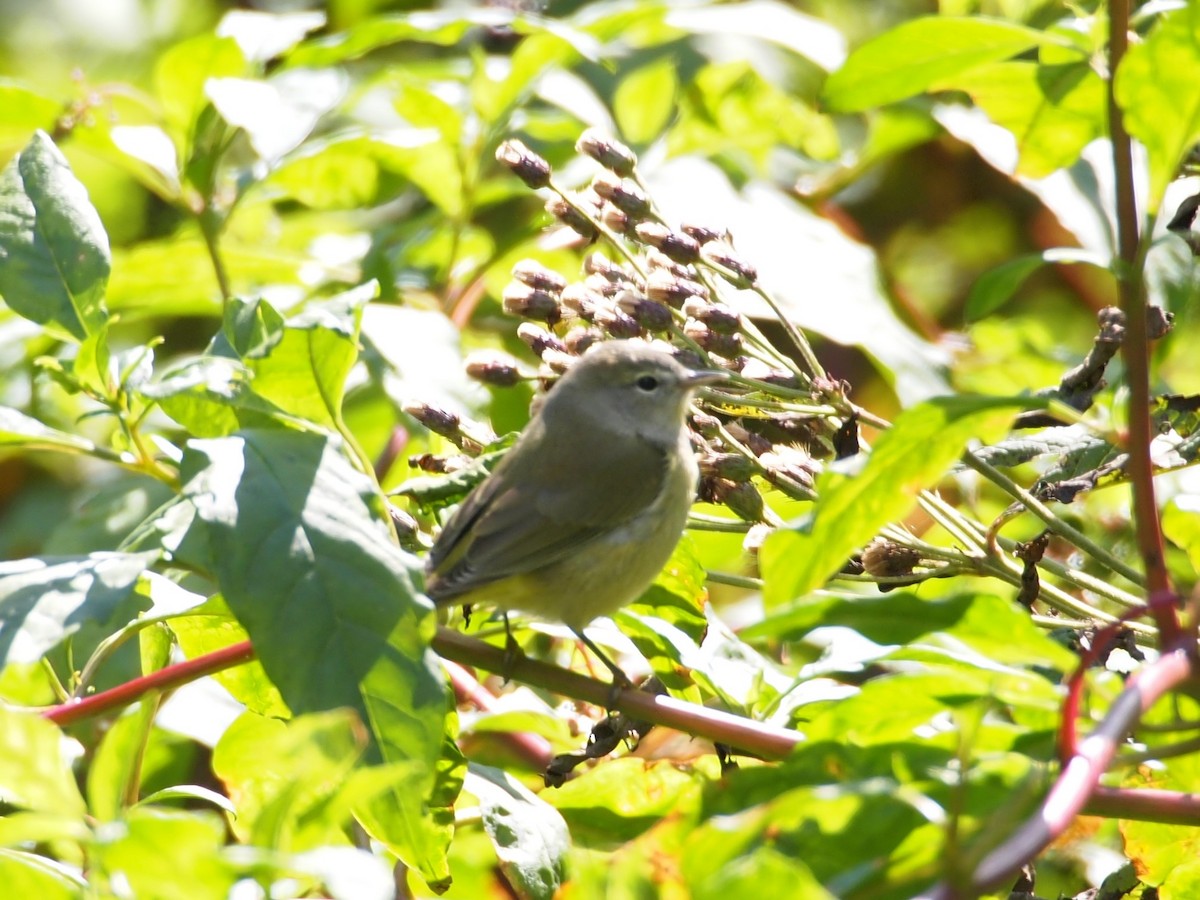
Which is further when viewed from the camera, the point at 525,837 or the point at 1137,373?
the point at 525,837

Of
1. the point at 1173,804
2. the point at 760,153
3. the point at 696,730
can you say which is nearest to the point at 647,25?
the point at 760,153

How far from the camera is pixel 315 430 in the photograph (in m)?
1.77

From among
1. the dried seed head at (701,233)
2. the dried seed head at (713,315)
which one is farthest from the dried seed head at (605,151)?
the dried seed head at (713,315)

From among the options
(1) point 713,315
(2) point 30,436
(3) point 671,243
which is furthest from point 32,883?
(3) point 671,243

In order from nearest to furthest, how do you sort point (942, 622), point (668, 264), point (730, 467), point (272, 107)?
point (942, 622) < point (730, 467) < point (668, 264) < point (272, 107)

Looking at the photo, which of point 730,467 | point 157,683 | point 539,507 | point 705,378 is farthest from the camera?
point 539,507

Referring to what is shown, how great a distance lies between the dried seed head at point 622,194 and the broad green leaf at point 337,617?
0.81 metres

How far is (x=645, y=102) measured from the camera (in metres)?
3.91

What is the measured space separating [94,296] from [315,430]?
0.45m

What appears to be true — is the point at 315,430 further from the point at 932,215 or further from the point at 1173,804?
the point at 932,215

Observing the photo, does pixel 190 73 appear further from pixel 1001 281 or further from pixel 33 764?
pixel 33 764

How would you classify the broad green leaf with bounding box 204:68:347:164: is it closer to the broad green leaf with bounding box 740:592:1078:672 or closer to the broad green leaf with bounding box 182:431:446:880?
the broad green leaf with bounding box 182:431:446:880

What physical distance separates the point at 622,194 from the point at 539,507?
78cm

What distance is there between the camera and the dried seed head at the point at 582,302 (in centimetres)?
212
